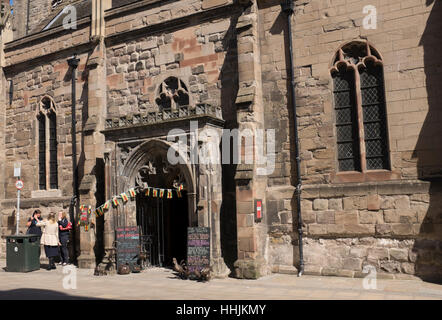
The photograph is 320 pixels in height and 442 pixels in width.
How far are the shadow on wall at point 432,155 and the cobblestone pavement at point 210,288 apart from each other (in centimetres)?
57

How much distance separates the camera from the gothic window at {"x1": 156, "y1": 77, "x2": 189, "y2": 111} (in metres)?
14.5

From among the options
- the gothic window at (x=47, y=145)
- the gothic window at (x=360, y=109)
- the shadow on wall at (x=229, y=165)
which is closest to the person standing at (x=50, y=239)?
the gothic window at (x=47, y=145)

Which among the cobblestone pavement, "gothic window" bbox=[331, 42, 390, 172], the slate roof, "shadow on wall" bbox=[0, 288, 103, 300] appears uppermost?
the slate roof

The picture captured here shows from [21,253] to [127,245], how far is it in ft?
11.3

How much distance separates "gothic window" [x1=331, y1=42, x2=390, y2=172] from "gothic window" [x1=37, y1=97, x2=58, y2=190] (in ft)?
34.4

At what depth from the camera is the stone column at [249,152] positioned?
12.0 metres

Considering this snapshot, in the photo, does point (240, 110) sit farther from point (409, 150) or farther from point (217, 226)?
point (409, 150)

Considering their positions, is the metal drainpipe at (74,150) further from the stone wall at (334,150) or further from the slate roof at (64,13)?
the stone wall at (334,150)

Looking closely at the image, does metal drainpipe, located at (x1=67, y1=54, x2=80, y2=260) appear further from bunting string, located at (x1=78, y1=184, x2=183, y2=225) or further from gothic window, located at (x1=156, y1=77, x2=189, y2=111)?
gothic window, located at (x1=156, y1=77, x2=189, y2=111)

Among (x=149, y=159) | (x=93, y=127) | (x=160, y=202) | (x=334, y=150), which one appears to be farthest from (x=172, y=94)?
(x=334, y=150)

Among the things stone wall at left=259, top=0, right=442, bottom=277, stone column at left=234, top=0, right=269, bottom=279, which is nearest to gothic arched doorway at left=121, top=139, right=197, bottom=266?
stone column at left=234, top=0, right=269, bottom=279

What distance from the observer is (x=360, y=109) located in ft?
39.3

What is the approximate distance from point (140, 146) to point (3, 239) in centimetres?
822

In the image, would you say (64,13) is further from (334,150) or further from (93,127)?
(334,150)
